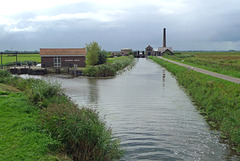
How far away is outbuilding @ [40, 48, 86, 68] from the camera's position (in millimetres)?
50875

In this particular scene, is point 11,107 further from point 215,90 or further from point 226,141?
point 215,90

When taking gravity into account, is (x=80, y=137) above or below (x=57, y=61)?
below

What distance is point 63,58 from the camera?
5106cm

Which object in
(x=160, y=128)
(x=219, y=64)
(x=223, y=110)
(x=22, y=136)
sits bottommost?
(x=160, y=128)

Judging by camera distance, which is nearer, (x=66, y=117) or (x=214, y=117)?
(x=66, y=117)

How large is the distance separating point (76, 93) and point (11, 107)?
12964 mm

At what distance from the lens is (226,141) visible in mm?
11523

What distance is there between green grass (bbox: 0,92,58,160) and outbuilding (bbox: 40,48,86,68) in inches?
1557

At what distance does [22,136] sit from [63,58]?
43623mm

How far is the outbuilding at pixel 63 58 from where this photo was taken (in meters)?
50.9

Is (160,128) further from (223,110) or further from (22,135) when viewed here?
(22,135)

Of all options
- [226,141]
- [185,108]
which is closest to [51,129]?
[226,141]

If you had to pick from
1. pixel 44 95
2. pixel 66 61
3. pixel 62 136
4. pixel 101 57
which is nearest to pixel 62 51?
pixel 66 61

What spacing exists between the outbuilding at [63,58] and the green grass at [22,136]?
39557 mm
